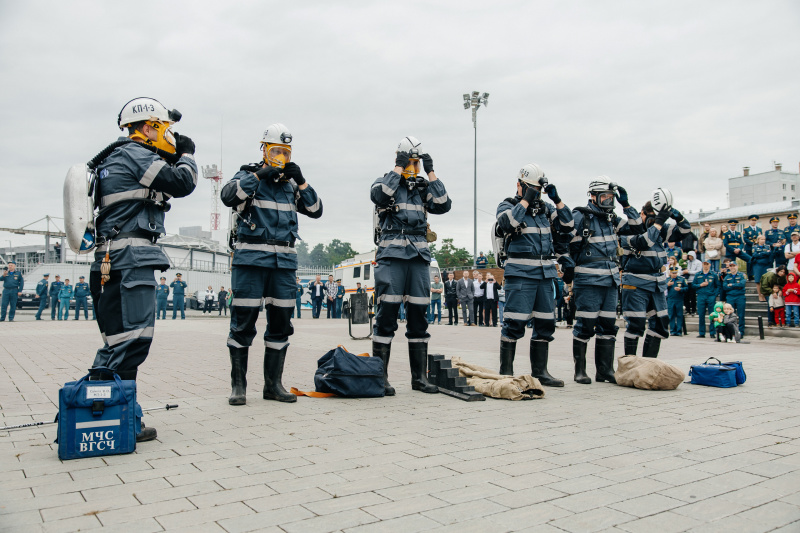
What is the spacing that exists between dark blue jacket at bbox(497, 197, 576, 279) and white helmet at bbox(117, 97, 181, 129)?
3724mm

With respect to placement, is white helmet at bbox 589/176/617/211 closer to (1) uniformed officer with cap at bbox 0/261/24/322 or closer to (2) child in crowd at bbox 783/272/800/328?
(2) child in crowd at bbox 783/272/800/328

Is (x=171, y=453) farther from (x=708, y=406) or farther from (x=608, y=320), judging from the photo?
(x=608, y=320)

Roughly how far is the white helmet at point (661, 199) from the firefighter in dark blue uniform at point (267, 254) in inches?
182

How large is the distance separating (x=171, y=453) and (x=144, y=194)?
73.4 inches

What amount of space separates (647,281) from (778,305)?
9.70 meters

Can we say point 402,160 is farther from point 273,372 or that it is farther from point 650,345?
point 650,345

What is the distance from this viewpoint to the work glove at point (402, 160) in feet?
20.7

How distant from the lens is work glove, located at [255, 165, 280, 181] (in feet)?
18.4

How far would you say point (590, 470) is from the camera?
3537 mm

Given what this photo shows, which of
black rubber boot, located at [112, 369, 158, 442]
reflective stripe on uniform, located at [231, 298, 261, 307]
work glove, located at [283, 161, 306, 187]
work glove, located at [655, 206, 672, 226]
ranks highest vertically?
work glove, located at [283, 161, 306, 187]

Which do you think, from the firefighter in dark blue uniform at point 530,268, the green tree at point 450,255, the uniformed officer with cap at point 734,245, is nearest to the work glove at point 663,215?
the firefighter in dark blue uniform at point 530,268

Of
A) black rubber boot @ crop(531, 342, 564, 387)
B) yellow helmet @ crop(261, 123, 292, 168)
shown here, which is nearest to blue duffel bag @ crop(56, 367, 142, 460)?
yellow helmet @ crop(261, 123, 292, 168)

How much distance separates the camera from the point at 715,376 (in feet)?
22.6

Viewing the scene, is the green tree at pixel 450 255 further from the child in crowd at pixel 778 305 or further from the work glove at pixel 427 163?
the work glove at pixel 427 163
